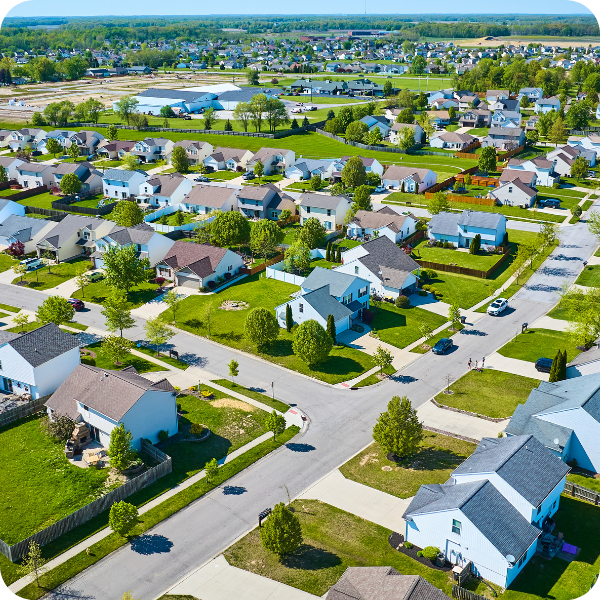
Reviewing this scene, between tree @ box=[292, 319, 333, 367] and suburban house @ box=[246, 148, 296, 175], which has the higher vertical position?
suburban house @ box=[246, 148, 296, 175]

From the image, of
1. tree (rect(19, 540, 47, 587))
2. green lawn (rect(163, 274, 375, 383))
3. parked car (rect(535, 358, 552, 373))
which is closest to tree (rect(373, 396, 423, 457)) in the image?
green lawn (rect(163, 274, 375, 383))

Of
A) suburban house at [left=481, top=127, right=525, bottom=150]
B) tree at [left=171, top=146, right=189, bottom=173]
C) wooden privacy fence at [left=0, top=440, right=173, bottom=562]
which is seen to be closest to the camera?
wooden privacy fence at [left=0, top=440, right=173, bottom=562]

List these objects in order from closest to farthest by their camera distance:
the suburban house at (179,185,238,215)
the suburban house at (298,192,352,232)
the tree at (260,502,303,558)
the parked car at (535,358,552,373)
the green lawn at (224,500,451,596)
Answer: the green lawn at (224,500,451,596) < the tree at (260,502,303,558) < the parked car at (535,358,552,373) < the suburban house at (298,192,352,232) < the suburban house at (179,185,238,215)

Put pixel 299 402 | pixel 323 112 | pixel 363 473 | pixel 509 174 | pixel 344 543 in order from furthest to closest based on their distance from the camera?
pixel 323 112 → pixel 509 174 → pixel 299 402 → pixel 363 473 → pixel 344 543

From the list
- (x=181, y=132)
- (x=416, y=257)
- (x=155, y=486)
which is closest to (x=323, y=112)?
(x=181, y=132)

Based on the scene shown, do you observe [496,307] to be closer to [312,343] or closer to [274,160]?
[312,343]

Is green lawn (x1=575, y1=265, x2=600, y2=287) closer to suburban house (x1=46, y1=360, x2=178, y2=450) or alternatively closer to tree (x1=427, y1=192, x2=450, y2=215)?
tree (x1=427, y1=192, x2=450, y2=215)

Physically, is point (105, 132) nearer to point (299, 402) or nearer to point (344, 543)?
point (299, 402)
